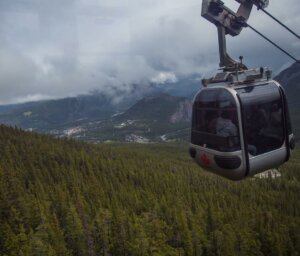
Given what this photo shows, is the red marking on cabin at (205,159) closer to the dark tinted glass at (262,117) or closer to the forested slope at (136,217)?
the dark tinted glass at (262,117)

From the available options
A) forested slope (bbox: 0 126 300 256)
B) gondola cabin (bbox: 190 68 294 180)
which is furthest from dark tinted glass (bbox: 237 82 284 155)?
forested slope (bbox: 0 126 300 256)

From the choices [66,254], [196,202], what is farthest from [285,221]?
[66,254]

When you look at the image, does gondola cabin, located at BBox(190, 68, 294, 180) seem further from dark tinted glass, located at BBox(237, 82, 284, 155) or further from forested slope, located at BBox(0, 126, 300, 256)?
forested slope, located at BBox(0, 126, 300, 256)

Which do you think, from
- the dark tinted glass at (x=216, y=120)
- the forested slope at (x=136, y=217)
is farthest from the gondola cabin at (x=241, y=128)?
the forested slope at (x=136, y=217)

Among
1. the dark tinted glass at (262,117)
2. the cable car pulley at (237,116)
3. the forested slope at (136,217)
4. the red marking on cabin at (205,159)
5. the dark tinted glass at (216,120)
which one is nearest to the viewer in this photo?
the cable car pulley at (237,116)

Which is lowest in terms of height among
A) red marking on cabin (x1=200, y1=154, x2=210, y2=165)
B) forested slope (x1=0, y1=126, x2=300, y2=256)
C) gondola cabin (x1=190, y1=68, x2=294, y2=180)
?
forested slope (x1=0, y1=126, x2=300, y2=256)

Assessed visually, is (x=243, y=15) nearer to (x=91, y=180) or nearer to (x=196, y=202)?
(x=196, y=202)

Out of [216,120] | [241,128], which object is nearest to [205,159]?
[216,120]
